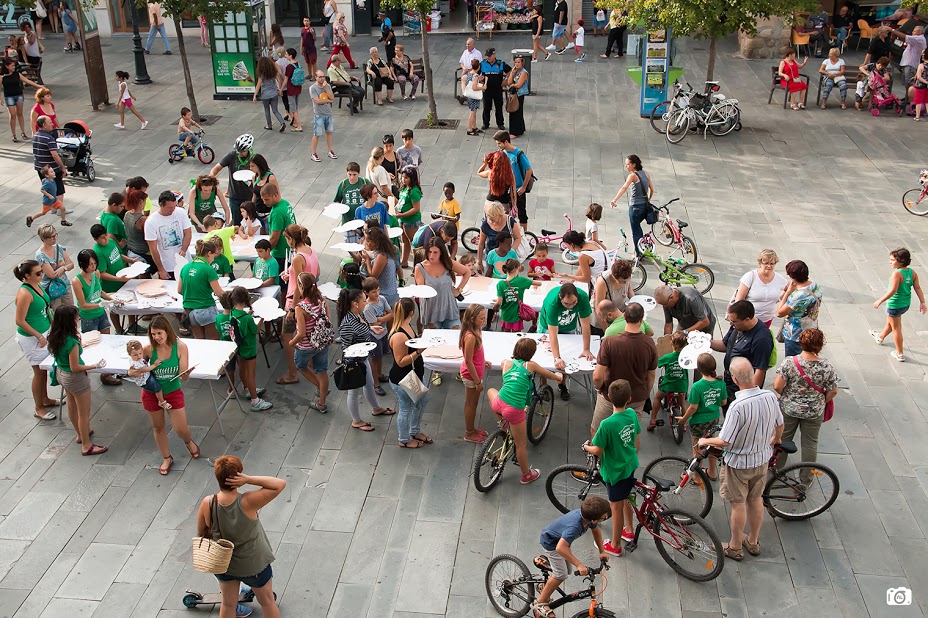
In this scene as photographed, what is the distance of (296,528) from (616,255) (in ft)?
17.8

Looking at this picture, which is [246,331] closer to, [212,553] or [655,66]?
[212,553]

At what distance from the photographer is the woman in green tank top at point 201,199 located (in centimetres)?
1087

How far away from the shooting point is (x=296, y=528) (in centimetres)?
723

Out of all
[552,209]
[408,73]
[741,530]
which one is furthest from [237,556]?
[408,73]

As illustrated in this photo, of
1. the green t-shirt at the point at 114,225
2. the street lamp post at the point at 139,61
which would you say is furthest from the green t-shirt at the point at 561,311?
the street lamp post at the point at 139,61

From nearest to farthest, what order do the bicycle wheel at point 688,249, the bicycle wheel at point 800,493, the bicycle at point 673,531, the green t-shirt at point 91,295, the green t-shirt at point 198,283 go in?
the bicycle at point 673,531 < the bicycle wheel at point 800,493 < the green t-shirt at point 91,295 < the green t-shirt at point 198,283 < the bicycle wheel at point 688,249

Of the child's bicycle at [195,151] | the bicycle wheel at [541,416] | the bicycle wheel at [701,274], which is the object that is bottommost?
the bicycle wheel at [541,416]

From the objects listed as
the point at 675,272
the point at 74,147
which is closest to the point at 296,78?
the point at 74,147

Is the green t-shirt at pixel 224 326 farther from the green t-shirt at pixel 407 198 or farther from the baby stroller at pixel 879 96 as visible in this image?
the baby stroller at pixel 879 96

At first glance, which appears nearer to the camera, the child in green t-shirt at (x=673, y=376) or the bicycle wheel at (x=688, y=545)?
the bicycle wheel at (x=688, y=545)

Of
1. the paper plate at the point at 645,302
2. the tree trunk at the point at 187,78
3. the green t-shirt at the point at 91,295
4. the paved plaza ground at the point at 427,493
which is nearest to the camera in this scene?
the paved plaza ground at the point at 427,493

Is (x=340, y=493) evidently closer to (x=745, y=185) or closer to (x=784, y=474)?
(x=784, y=474)

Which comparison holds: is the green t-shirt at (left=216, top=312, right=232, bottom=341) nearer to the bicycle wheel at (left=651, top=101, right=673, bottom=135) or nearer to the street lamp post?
the bicycle wheel at (left=651, top=101, right=673, bottom=135)

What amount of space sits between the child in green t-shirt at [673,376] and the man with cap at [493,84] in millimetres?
10680
